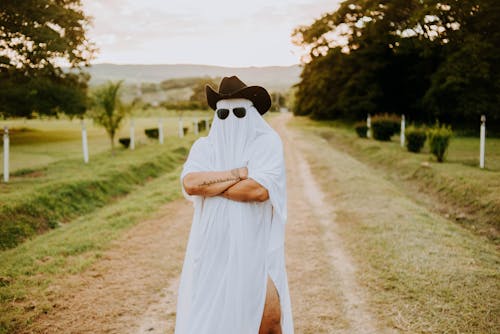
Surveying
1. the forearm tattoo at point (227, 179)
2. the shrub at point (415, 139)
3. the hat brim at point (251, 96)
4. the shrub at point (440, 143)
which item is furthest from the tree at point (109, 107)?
the forearm tattoo at point (227, 179)

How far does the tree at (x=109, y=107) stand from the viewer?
A: 17.9m

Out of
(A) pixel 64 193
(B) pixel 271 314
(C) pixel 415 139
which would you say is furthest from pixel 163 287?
(C) pixel 415 139

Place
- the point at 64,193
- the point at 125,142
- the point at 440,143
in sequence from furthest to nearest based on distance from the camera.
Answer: the point at 125,142 < the point at 440,143 < the point at 64,193

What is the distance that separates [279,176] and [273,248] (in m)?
0.50

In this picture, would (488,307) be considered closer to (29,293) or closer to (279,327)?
(279,327)

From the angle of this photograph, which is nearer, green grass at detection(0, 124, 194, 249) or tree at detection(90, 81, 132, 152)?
green grass at detection(0, 124, 194, 249)

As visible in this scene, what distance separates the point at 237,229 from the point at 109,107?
16944 mm

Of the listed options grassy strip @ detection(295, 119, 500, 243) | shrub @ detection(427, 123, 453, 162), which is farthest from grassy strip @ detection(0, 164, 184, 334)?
shrub @ detection(427, 123, 453, 162)

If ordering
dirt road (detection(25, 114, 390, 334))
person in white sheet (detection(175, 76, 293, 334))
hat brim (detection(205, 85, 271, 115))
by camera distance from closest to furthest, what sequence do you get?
1. person in white sheet (detection(175, 76, 293, 334))
2. hat brim (detection(205, 85, 271, 115))
3. dirt road (detection(25, 114, 390, 334))

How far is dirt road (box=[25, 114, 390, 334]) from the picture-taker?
420cm

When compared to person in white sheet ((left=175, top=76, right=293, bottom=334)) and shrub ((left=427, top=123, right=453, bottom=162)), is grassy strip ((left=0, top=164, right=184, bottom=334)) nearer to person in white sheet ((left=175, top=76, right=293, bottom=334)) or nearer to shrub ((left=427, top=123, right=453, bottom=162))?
person in white sheet ((left=175, top=76, right=293, bottom=334))

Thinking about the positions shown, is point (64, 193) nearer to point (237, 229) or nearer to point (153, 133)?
point (237, 229)

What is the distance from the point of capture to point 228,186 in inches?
109

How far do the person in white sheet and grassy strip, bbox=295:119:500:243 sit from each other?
21.2 ft
